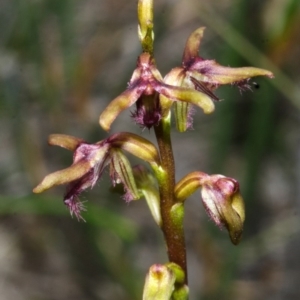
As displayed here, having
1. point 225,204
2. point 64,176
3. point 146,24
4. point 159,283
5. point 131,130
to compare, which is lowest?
point 159,283

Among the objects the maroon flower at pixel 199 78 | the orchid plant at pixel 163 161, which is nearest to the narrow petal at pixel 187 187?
the orchid plant at pixel 163 161

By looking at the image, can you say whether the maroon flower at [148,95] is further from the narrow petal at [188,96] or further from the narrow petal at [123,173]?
the narrow petal at [123,173]

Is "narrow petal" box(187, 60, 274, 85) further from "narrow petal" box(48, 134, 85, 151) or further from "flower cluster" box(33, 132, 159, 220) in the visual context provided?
"narrow petal" box(48, 134, 85, 151)

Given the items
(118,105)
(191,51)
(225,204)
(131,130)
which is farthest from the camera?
(131,130)

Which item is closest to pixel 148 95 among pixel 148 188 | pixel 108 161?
pixel 108 161

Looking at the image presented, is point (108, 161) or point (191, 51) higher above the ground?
point (191, 51)

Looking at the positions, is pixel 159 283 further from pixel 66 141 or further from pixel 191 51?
pixel 191 51

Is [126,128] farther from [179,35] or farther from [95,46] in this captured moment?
[179,35]
